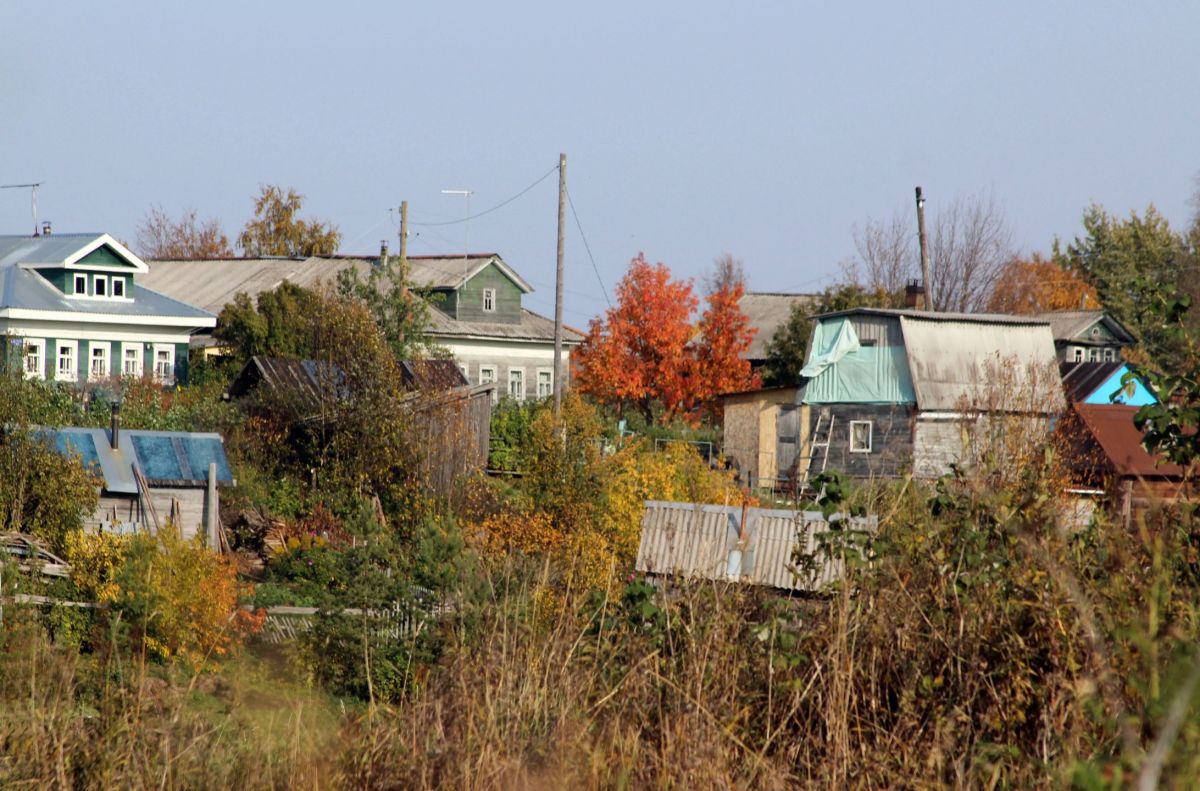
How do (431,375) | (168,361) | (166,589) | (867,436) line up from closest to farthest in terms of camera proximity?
(166,589), (431,375), (867,436), (168,361)

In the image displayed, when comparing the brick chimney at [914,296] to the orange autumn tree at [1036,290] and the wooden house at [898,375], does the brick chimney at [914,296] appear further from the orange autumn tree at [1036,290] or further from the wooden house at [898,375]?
the orange autumn tree at [1036,290]

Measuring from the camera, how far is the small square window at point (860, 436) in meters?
33.9

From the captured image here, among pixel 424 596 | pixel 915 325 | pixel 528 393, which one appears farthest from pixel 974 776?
pixel 528 393

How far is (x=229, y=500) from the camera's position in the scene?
2458 cm

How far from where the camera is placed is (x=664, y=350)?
137 ft

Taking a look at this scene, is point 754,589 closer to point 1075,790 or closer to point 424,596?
point 1075,790

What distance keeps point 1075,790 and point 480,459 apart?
26447 millimetres

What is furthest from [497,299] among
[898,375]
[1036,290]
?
[1036,290]

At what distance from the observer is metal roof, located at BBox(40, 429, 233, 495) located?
2078 centimetres

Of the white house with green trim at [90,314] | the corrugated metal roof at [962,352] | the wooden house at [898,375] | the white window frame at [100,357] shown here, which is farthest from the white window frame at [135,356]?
the corrugated metal roof at [962,352]

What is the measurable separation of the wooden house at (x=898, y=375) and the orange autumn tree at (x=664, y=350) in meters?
7.40

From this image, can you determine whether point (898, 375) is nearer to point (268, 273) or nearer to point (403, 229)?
point (403, 229)

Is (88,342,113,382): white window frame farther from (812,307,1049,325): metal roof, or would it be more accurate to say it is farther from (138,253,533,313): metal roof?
(812,307,1049,325): metal roof

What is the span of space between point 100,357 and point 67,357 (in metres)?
0.93
